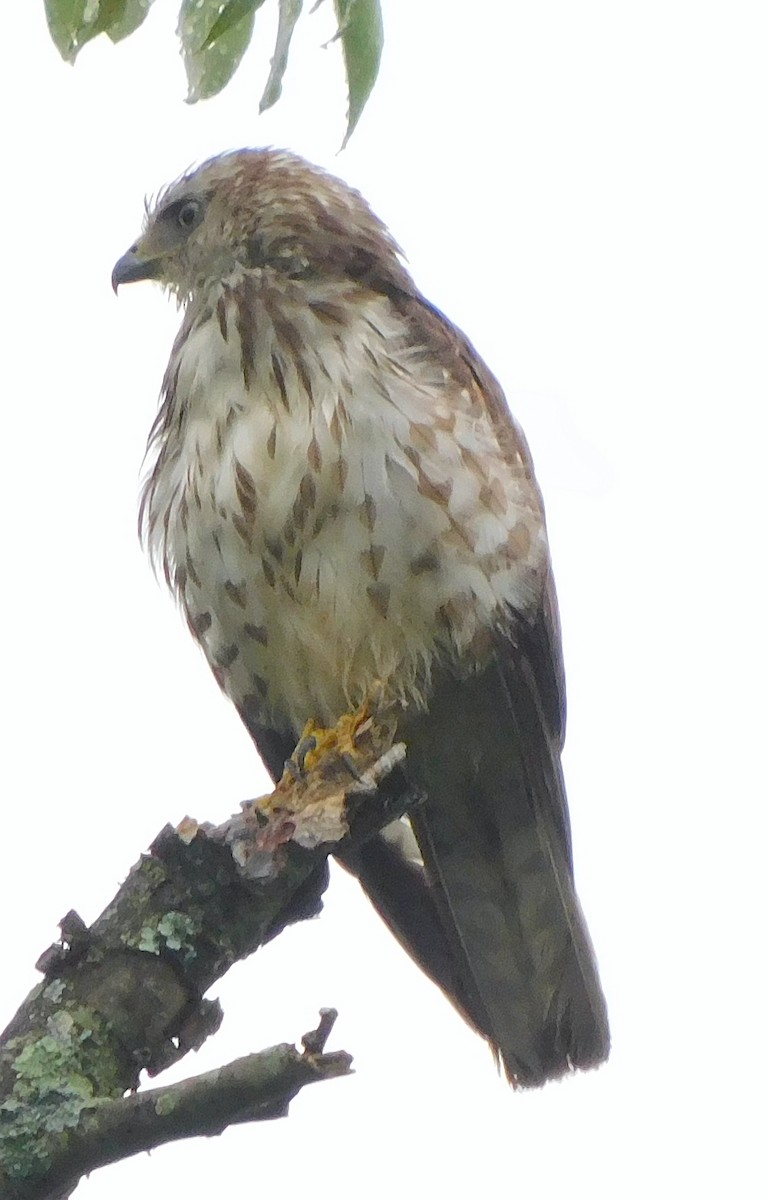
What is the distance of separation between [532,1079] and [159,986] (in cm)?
173

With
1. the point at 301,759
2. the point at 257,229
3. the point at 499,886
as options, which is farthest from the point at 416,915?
the point at 257,229

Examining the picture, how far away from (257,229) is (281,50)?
7.39 ft

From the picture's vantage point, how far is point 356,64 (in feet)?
7.55

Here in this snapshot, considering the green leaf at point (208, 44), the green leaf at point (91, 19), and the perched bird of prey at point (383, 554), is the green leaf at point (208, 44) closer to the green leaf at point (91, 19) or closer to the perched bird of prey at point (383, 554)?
the green leaf at point (91, 19)

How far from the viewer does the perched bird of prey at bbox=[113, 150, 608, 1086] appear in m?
4.05

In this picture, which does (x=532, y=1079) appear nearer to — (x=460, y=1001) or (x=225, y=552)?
(x=460, y=1001)

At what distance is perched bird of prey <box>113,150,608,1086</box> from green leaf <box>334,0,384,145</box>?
1723mm

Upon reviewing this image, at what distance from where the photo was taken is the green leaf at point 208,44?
7.29ft

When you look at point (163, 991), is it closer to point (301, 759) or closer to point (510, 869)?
point (301, 759)

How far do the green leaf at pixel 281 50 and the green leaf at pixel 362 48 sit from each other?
0.27 feet

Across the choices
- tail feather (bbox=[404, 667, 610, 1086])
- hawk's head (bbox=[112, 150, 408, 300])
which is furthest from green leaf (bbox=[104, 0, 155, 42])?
tail feather (bbox=[404, 667, 610, 1086])

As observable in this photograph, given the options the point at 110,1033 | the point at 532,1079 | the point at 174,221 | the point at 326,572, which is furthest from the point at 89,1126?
the point at 174,221

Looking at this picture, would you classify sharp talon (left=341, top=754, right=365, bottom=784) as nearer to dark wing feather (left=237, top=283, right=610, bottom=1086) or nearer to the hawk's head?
dark wing feather (left=237, top=283, right=610, bottom=1086)

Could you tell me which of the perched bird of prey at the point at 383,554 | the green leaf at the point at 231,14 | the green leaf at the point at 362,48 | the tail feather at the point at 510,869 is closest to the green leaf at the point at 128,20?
the green leaf at the point at 231,14
